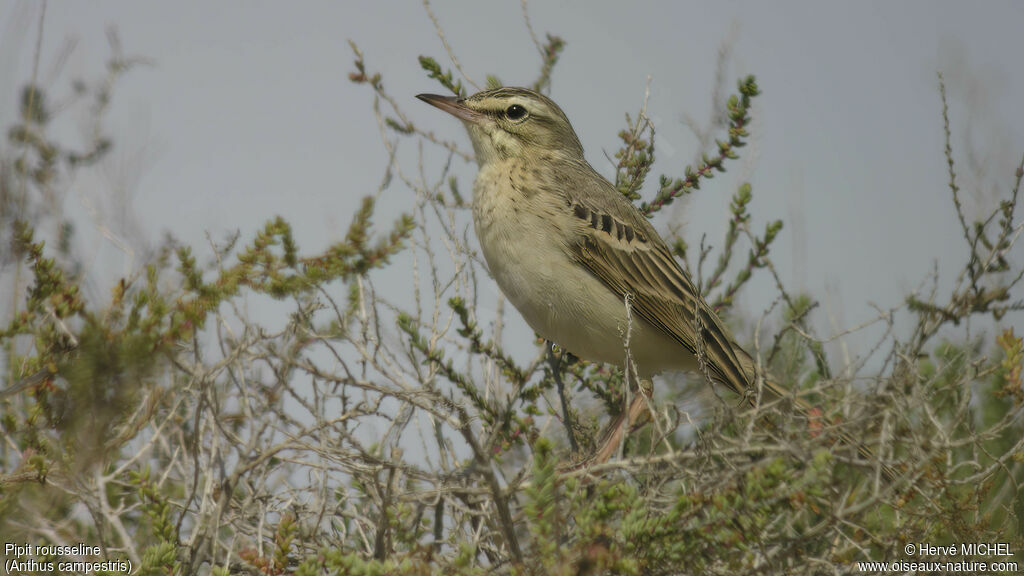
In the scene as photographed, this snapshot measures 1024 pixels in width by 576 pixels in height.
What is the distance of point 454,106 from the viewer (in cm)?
551

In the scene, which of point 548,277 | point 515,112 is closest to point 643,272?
point 548,277

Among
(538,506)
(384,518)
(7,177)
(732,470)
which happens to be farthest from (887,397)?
(7,177)

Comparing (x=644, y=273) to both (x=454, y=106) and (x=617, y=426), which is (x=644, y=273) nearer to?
(x=617, y=426)

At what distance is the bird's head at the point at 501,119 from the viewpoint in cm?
556

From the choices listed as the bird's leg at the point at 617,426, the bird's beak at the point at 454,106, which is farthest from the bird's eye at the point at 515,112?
the bird's leg at the point at 617,426

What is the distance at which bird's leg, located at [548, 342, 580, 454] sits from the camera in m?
4.91

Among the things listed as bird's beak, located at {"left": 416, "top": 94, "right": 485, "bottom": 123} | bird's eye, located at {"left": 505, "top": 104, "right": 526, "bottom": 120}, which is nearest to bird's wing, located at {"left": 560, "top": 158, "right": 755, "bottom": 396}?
bird's eye, located at {"left": 505, "top": 104, "right": 526, "bottom": 120}

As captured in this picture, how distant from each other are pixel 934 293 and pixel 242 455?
10.0ft

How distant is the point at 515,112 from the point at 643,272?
52.3 inches

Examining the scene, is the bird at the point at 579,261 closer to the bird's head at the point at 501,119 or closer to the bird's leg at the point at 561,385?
the bird's head at the point at 501,119

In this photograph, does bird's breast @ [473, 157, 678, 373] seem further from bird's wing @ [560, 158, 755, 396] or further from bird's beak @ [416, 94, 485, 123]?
bird's beak @ [416, 94, 485, 123]

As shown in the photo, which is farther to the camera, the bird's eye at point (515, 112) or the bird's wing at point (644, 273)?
the bird's eye at point (515, 112)

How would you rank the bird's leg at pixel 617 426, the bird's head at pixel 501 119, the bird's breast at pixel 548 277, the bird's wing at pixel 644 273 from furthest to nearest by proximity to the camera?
the bird's head at pixel 501 119
the bird's wing at pixel 644 273
the bird's breast at pixel 548 277
the bird's leg at pixel 617 426

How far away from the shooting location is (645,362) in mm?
5484
